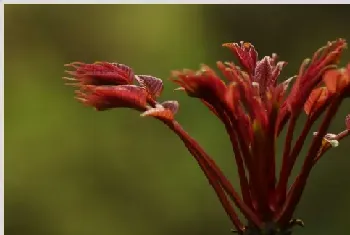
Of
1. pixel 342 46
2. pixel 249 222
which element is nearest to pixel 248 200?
pixel 249 222

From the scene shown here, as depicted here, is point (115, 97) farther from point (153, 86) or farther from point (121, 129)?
point (121, 129)

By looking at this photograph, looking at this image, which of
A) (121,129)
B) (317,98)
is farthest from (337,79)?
(121,129)

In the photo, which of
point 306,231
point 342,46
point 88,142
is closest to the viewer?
point 342,46

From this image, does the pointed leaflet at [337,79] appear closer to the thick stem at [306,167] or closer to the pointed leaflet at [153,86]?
the thick stem at [306,167]

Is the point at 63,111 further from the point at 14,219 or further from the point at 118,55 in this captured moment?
the point at 14,219

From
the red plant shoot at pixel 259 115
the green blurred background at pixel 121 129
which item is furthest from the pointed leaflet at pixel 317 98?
the green blurred background at pixel 121 129

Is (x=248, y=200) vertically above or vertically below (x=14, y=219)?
above

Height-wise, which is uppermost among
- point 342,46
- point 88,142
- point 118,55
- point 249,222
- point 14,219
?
point 342,46

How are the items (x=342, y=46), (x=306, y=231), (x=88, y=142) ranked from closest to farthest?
(x=342, y=46) → (x=306, y=231) → (x=88, y=142)
